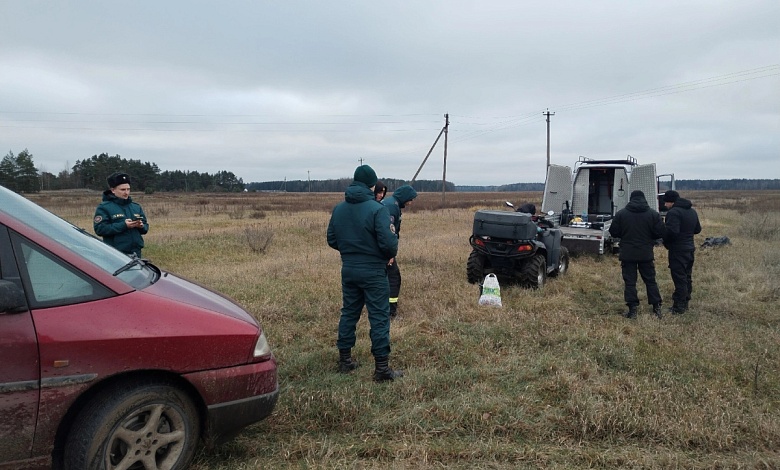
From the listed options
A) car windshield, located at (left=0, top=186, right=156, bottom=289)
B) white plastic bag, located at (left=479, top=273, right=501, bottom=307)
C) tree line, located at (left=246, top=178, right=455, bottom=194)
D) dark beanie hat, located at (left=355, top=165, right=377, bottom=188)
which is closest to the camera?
car windshield, located at (left=0, top=186, right=156, bottom=289)

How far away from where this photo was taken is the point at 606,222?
38.9 ft

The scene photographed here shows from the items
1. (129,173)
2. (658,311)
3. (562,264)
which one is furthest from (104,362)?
(129,173)

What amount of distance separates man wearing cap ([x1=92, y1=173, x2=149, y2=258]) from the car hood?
1738 millimetres

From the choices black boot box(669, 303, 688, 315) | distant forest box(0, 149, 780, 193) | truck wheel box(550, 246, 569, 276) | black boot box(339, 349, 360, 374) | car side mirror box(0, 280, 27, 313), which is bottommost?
black boot box(669, 303, 688, 315)

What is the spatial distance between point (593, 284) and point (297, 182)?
373 feet

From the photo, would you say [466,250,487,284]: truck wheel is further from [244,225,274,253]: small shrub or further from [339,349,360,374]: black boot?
[244,225,274,253]: small shrub

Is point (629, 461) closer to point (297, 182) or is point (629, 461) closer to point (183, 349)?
point (183, 349)

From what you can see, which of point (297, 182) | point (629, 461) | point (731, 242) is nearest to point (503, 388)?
point (629, 461)

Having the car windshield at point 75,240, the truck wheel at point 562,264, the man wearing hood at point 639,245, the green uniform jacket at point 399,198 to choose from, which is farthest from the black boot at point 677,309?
the car windshield at point 75,240

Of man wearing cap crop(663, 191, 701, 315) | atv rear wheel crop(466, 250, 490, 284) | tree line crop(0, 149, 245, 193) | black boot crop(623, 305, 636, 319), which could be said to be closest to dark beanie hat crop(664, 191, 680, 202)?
man wearing cap crop(663, 191, 701, 315)

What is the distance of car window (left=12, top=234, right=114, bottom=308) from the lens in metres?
2.28

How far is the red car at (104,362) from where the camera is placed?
2.19 meters

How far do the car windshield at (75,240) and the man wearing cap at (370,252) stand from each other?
1555 mm

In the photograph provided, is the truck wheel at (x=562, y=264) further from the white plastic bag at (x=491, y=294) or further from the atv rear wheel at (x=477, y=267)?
the white plastic bag at (x=491, y=294)
